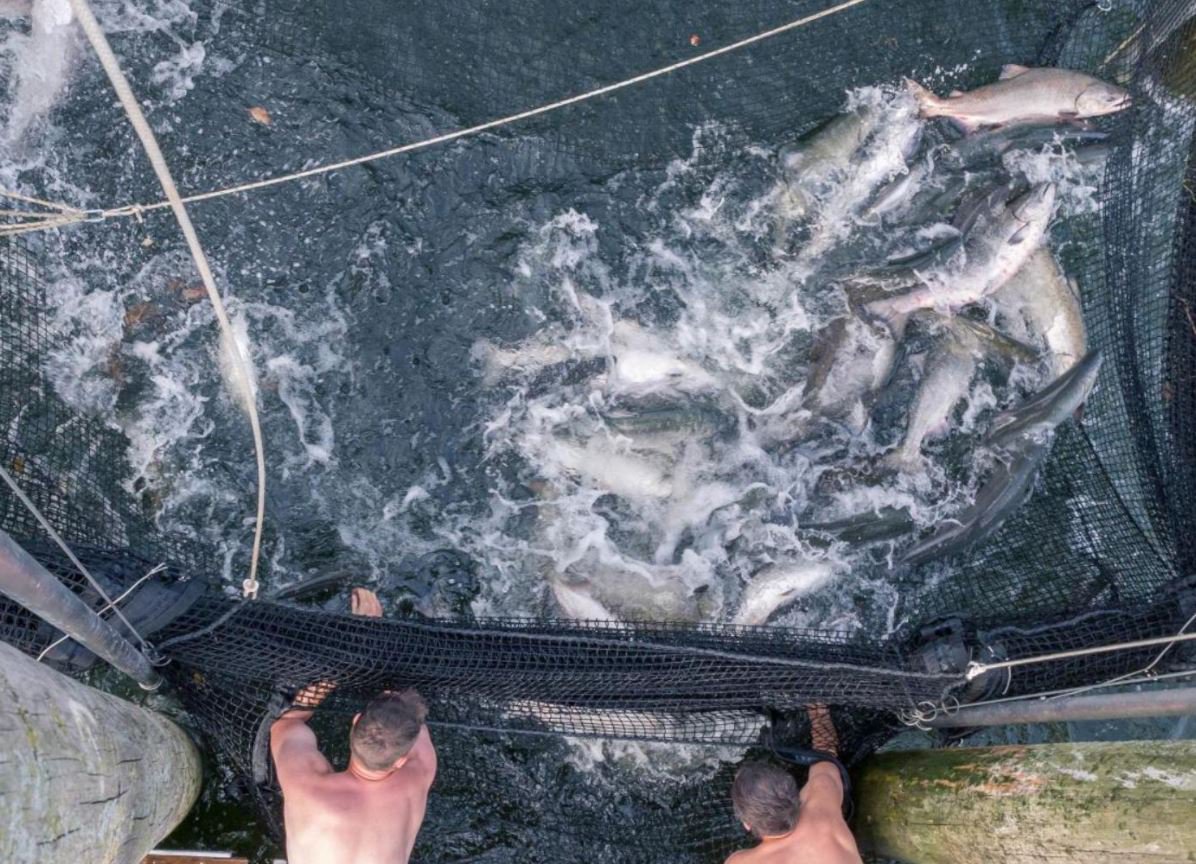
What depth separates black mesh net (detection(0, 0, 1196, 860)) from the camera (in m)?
3.97

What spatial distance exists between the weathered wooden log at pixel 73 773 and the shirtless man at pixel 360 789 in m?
0.53

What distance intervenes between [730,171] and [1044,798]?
3.89 m

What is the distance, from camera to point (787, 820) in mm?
3967

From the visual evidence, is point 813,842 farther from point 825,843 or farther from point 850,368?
point 850,368

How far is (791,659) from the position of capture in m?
3.95

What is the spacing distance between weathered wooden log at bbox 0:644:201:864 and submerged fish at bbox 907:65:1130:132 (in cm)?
573

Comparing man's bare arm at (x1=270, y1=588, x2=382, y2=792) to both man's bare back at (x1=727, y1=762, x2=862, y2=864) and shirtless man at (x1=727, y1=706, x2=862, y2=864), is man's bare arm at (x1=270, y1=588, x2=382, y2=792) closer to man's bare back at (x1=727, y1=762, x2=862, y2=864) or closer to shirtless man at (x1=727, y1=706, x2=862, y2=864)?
shirtless man at (x1=727, y1=706, x2=862, y2=864)

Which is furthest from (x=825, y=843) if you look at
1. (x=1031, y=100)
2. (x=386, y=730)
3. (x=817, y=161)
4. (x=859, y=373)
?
(x=1031, y=100)

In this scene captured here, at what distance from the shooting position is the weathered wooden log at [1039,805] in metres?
3.26

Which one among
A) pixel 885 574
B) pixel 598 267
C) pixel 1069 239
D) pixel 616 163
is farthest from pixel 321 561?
pixel 1069 239

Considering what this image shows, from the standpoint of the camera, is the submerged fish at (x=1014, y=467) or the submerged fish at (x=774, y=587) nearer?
the submerged fish at (x=774, y=587)

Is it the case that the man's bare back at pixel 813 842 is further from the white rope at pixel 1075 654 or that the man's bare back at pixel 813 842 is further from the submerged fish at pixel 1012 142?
the submerged fish at pixel 1012 142

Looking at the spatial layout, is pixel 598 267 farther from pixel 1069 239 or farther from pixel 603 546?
pixel 1069 239

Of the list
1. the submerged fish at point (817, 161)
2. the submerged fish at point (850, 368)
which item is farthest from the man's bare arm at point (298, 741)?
the submerged fish at point (817, 161)
